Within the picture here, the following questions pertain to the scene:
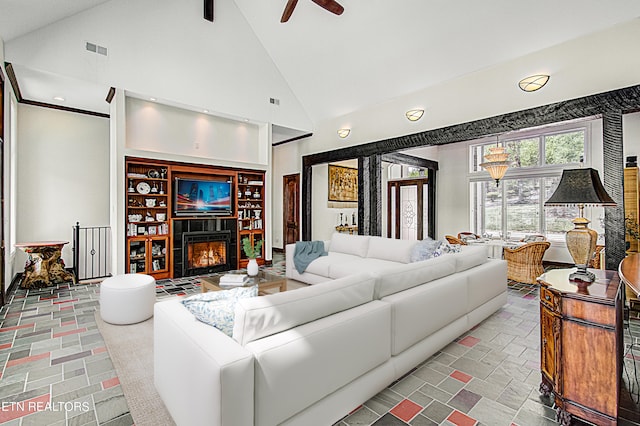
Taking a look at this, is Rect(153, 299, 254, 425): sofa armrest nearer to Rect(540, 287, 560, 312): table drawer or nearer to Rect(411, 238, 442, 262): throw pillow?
Rect(540, 287, 560, 312): table drawer

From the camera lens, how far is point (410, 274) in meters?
2.57

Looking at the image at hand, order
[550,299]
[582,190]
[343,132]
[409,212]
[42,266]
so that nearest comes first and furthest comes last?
[550,299] < [582,190] < [42,266] < [343,132] < [409,212]

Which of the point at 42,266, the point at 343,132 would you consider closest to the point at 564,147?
the point at 343,132

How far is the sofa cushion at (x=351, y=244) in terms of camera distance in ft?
17.2

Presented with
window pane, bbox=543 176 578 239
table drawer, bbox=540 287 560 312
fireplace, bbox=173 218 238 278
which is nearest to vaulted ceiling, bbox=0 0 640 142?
fireplace, bbox=173 218 238 278

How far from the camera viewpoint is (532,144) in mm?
7363

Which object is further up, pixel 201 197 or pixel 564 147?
pixel 564 147

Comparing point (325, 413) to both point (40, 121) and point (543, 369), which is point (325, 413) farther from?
point (40, 121)

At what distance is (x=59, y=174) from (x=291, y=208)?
16.8 feet

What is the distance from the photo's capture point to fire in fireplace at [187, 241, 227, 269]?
5.98 m

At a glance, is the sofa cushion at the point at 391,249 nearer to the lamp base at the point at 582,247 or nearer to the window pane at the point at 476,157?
the lamp base at the point at 582,247

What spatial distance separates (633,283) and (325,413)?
1.71 m

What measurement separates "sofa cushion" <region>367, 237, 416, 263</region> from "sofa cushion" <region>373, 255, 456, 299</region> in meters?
1.50

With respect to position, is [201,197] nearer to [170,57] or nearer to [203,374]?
[170,57]
